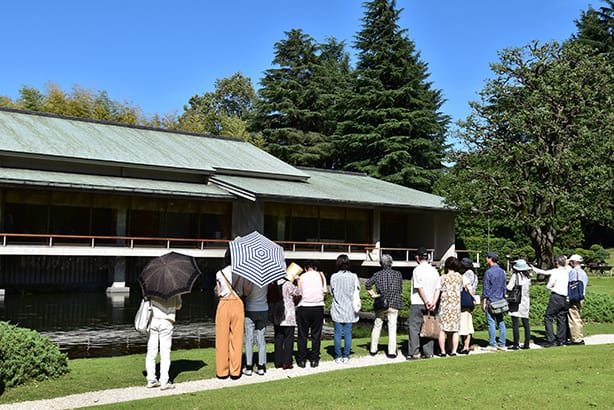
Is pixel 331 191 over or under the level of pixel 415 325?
over

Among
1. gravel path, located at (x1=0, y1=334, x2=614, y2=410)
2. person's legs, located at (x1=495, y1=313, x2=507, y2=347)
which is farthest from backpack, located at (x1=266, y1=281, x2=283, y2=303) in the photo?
person's legs, located at (x1=495, y1=313, x2=507, y2=347)

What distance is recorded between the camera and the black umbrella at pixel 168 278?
344 inches

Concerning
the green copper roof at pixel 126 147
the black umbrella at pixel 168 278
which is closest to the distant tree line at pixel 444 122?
the green copper roof at pixel 126 147

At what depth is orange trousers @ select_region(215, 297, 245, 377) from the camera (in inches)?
371

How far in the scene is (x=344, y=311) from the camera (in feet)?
36.0

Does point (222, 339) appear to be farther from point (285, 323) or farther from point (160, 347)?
point (285, 323)

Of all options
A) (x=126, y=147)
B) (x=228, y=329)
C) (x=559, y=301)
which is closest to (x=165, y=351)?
(x=228, y=329)

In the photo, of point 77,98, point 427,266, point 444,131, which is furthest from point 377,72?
point 427,266

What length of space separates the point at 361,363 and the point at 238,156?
1002 inches

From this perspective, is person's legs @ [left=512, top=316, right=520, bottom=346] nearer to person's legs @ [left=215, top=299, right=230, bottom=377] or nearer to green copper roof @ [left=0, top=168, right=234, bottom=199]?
person's legs @ [left=215, top=299, right=230, bottom=377]

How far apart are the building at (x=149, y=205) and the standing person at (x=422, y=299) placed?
673 inches

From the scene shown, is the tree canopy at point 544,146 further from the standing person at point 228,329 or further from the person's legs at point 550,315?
the standing person at point 228,329

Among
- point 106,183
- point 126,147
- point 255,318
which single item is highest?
point 126,147

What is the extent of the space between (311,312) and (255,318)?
114cm
